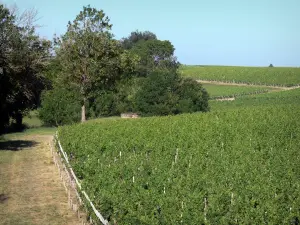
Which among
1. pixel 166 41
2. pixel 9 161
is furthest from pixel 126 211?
pixel 166 41

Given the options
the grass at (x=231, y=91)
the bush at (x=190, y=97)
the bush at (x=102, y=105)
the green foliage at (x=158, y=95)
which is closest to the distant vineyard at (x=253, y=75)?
the grass at (x=231, y=91)

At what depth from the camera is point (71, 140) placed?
2591cm

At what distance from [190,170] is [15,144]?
61.8 ft

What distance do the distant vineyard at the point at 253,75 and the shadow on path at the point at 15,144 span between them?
226 feet

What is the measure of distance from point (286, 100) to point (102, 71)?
36586 mm

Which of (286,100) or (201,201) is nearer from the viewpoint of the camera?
(201,201)

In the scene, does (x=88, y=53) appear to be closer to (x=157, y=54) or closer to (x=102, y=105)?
(x=102, y=105)

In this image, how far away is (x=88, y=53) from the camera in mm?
39906

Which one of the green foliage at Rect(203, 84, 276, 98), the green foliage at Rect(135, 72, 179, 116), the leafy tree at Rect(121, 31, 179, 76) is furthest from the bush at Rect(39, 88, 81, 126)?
the leafy tree at Rect(121, 31, 179, 76)

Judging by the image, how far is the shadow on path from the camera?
31234 mm

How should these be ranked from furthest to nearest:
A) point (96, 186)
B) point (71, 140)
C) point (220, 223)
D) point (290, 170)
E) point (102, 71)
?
point (102, 71), point (71, 140), point (290, 170), point (96, 186), point (220, 223)

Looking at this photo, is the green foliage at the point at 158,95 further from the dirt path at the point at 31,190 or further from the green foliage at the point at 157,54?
the green foliage at the point at 157,54

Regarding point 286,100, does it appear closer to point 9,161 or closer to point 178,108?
point 178,108

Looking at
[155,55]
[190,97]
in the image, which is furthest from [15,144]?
[155,55]
